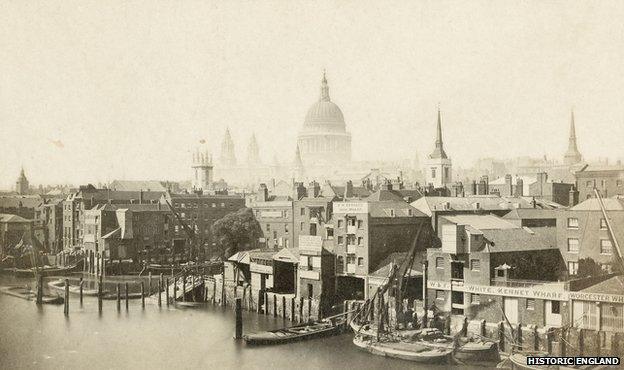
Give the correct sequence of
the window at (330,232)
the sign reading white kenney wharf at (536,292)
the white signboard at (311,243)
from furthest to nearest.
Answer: the window at (330,232), the white signboard at (311,243), the sign reading white kenney wharf at (536,292)

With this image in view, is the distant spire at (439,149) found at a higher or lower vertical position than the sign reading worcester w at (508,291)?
higher

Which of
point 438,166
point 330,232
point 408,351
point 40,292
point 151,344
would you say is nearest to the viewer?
point 408,351

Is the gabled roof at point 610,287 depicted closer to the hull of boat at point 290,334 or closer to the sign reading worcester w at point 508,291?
the sign reading worcester w at point 508,291

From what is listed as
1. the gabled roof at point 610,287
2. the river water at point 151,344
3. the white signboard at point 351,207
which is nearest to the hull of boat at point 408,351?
the river water at point 151,344

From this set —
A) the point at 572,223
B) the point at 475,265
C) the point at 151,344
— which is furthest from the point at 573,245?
the point at 151,344

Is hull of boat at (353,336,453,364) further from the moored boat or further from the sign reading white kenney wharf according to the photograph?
the sign reading white kenney wharf

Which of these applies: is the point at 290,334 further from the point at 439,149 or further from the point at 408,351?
the point at 439,149
